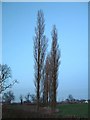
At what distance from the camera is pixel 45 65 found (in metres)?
6.75

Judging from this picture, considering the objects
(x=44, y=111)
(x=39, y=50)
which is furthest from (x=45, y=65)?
(x=44, y=111)

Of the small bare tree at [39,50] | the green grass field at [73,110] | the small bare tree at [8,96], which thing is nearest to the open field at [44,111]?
the green grass field at [73,110]

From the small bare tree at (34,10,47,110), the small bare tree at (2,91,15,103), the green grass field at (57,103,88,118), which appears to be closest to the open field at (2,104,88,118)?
the green grass field at (57,103,88,118)

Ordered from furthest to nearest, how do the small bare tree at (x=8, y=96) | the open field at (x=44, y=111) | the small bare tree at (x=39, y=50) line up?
1. the small bare tree at (x=39, y=50)
2. the small bare tree at (x=8, y=96)
3. the open field at (x=44, y=111)

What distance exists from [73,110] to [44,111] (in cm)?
67

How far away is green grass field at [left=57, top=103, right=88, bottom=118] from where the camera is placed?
639cm

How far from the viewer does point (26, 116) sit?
627 cm

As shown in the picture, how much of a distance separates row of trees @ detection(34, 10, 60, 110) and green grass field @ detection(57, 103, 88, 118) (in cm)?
23

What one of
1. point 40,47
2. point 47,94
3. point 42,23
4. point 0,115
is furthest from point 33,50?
point 0,115

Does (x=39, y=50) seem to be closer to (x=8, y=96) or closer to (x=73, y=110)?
(x=8, y=96)

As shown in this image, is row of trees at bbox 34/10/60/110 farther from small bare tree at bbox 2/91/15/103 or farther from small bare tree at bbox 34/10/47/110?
small bare tree at bbox 2/91/15/103

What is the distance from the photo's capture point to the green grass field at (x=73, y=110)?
6.39 metres

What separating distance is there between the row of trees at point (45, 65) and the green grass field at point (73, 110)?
0.23m

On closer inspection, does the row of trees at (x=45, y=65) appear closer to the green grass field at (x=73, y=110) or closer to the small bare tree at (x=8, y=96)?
the green grass field at (x=73, y=110)
